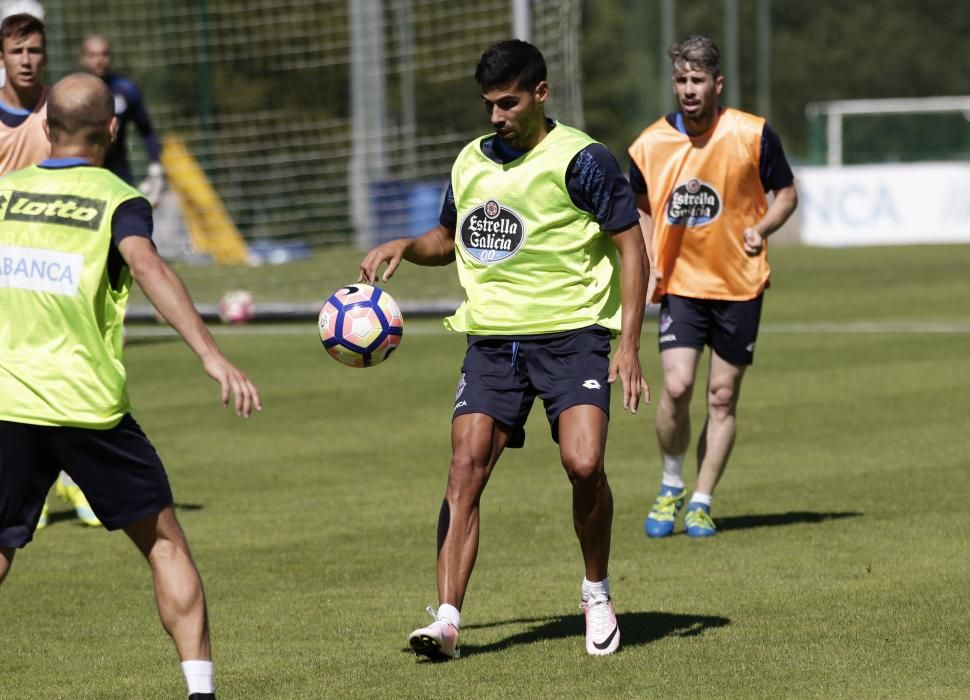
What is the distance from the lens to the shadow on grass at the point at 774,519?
8.88m

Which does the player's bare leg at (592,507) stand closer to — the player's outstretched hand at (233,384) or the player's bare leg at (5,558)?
the player's outstretched hand at (233,384)

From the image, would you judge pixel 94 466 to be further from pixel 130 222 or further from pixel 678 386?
pixel 678 386

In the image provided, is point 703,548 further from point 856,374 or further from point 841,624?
point 856,374

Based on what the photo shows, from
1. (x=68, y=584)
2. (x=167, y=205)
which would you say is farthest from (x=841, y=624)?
(x=167, y=205)

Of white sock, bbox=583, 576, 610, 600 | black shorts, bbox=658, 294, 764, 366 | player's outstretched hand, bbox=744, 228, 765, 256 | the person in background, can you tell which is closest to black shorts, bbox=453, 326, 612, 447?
white sock, bbox=583, 576, 610, 600

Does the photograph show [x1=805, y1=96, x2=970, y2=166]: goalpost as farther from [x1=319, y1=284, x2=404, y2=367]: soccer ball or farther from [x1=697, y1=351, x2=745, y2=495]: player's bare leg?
[x1=319, y1=284, x2=404, y2=367]: soccer ball

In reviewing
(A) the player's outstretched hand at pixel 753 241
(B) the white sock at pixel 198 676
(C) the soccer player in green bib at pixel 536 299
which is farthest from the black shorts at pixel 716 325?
(B) the white sock at pixel 198 676

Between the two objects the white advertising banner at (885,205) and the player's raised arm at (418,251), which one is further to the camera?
the white advertising banner at (885,205)

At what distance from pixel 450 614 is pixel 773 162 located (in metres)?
3.52

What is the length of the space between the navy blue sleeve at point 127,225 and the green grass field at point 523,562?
64.0 inches

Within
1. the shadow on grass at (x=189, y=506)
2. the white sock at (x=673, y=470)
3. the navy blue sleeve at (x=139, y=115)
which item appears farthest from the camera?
the navy blue sleeve at (x=139, y=115)

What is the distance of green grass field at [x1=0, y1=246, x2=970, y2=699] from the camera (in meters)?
6.11

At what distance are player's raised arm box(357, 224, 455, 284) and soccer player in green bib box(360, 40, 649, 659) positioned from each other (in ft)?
0.04

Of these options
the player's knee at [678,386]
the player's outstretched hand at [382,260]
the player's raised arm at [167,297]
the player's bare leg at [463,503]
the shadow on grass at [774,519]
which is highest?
the player's raised arm at [167,297]
